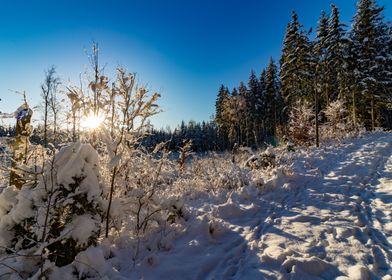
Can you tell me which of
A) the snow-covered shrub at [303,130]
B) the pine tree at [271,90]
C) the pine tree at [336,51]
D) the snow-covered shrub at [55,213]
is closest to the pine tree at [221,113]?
the pine tree at [271,90]

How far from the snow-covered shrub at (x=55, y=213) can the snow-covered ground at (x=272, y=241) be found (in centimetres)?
24

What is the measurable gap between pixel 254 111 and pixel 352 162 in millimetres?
33717

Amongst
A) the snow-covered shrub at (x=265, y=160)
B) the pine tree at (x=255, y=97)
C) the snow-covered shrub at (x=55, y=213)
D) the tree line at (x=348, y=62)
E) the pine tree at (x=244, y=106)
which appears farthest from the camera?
the pine tree at (x=255, y=97)

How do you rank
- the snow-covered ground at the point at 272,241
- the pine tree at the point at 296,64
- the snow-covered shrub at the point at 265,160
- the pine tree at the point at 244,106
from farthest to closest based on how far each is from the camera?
the pine tree at the point at 244,106
the pine tree at the point at 296,64
the snow-covered shrub at the point at 265,160
the snow-covered ground at the point at 272,241

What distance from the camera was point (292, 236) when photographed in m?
4.29

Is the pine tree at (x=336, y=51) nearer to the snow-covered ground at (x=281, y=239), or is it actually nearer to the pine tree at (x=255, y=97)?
the pine tree at (x=255, y=97)

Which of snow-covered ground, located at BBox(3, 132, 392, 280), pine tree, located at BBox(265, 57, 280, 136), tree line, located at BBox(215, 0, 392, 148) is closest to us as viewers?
snow-covered ground, located at BBox(3, 132, 392, 280)

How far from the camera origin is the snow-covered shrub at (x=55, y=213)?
3131 millimetres

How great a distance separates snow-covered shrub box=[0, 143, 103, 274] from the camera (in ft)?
10.3

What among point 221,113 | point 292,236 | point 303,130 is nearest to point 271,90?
point 221,113

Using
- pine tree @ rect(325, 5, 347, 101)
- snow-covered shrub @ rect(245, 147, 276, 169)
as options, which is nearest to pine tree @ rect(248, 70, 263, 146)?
pine tree @ rect(325, 5, 347, 101)

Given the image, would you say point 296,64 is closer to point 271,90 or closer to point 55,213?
point 271,90

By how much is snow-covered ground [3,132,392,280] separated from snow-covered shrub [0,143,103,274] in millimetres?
238

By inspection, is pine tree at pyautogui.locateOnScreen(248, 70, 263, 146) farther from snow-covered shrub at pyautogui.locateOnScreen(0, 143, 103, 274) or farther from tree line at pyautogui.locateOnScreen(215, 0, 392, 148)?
snow-covered shrub at pyautogui.locateOnScreen(0, 143, 103, 274)
